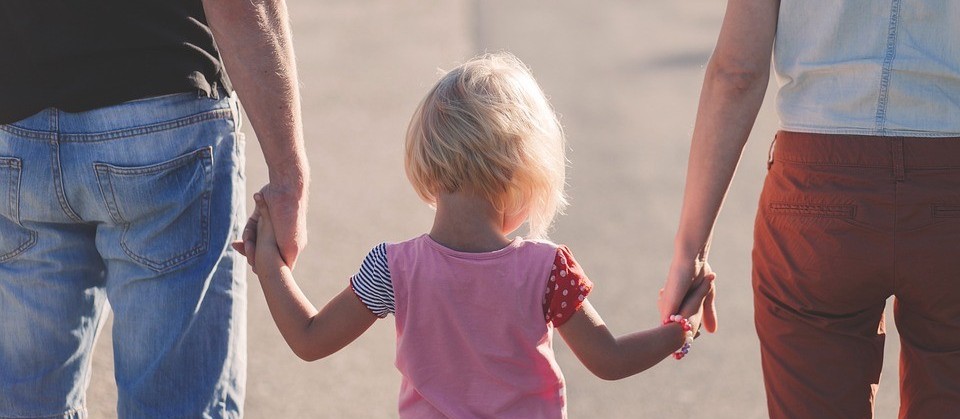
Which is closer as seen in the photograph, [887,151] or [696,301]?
[887,151]

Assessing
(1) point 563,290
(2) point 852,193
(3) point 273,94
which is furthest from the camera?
(3) point 273,94

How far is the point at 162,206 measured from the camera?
2648mm

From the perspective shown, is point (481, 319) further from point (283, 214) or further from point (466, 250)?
point (283, 214)

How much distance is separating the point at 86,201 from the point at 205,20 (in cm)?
44

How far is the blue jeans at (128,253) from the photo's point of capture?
2.62 metres

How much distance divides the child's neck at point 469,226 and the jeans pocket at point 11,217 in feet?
2.77

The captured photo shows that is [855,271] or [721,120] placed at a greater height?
[721,120]

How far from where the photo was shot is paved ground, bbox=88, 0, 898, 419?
4.96m

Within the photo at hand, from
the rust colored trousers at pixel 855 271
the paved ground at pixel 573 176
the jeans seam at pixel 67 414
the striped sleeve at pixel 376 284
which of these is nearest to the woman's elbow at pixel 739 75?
the rust colored trousers at pixel 855 271

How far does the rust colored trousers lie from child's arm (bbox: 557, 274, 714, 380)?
278mm

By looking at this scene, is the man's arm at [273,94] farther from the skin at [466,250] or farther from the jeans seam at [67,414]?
the jeans seam at [67,414]

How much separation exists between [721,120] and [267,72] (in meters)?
0.99

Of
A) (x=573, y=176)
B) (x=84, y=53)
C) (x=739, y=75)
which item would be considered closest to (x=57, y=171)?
(x=84, y=53)

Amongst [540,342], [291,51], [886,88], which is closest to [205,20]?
[291,51]
